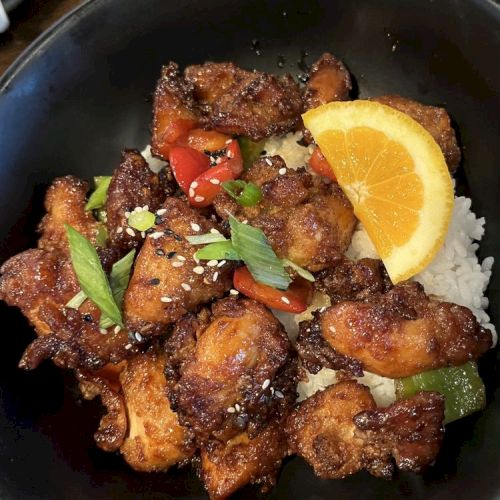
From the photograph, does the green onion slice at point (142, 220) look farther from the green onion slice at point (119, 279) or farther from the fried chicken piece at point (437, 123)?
the fried chicken piece at point (437, 123)

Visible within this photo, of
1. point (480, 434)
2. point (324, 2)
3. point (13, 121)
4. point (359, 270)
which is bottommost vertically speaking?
point (480, 434)

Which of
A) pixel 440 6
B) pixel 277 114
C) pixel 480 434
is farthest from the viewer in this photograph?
pixel 277 114

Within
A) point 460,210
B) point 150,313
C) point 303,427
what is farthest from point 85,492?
point 460,210

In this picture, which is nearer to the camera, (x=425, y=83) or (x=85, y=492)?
(x=85, y=492)

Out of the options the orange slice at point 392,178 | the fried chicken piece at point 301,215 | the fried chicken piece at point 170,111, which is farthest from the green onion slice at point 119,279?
the orange slice at point 392,178

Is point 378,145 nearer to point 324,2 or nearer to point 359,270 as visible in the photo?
point 359,270

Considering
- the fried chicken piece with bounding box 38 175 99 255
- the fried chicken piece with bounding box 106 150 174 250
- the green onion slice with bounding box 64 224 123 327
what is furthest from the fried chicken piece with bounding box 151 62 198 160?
the green onion slice with bounding box 64 224 123 327

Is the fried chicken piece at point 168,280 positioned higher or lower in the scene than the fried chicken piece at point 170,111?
lower
